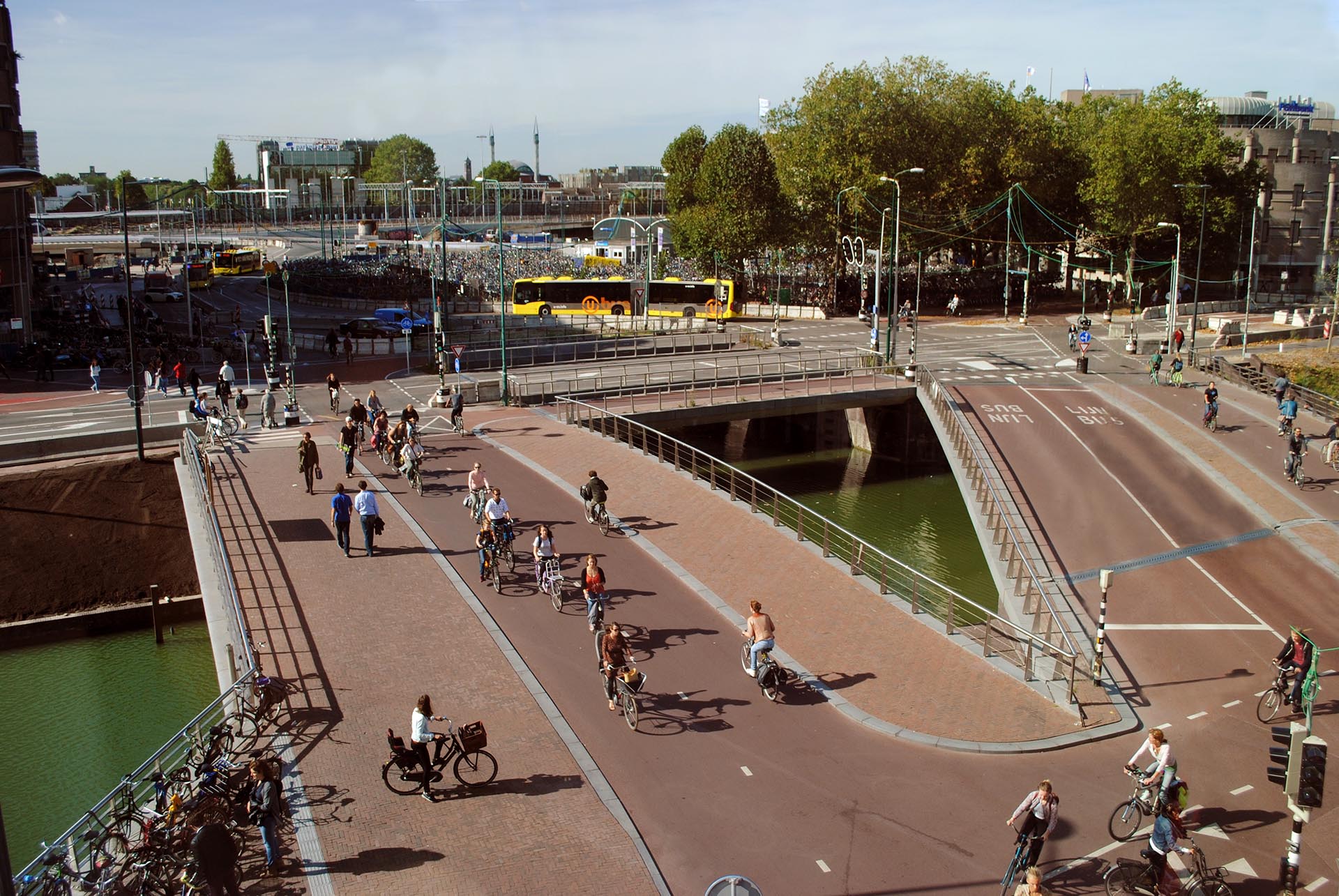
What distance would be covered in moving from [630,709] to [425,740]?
10.1ft

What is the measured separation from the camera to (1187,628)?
69.0ft

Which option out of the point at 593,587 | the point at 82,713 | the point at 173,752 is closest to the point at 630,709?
the point at 593,587

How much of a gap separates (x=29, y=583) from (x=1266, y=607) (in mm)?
30361

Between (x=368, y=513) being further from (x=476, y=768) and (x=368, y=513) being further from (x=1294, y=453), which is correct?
(x=1294, y=453)

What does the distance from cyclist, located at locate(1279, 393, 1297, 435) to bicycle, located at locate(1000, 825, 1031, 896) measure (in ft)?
88.8

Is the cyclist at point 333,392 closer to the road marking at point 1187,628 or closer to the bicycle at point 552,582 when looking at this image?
the bicycle at point 552,582

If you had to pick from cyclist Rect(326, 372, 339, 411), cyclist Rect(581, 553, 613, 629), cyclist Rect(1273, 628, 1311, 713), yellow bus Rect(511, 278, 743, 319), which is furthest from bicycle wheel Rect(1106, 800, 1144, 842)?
yellow bus Rect(511, 278, 743, 319)

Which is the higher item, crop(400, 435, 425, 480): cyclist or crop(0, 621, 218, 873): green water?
crop(400, 435, 425, 480): cyclist

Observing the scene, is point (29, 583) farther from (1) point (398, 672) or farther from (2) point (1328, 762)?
(2) point (1328, 762)

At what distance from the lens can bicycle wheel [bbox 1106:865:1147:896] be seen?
38.9ft

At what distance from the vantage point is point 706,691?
53.5 feet

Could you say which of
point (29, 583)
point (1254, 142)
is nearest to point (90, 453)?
point (29, 583)

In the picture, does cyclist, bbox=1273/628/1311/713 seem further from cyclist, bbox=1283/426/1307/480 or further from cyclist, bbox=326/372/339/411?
cyclist, bbox=326/372/339/411

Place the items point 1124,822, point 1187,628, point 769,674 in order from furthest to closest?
point 1187,628 < point 769,674 < point 1124,822
